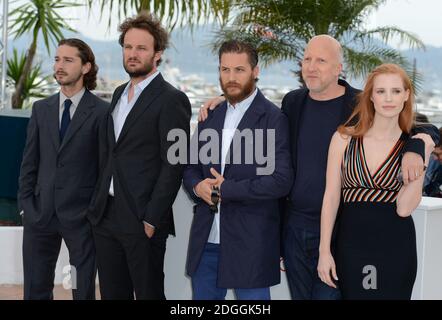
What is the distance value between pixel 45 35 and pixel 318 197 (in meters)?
8.16

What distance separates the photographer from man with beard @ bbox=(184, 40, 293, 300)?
308 centimetres

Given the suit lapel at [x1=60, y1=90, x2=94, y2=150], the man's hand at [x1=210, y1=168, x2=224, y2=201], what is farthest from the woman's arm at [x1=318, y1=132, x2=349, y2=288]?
the suit lapel at [x1=60, y1=90, x2=94, y2=150]

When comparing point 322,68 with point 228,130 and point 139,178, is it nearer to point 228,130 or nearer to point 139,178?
point 228,130

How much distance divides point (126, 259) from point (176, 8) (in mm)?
4492

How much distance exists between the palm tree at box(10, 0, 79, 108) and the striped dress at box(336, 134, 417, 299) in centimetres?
830

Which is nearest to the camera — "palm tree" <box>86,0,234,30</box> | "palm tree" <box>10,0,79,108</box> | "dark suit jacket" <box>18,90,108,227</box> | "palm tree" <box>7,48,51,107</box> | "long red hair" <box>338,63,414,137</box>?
"long red hair" <box>338,63,414,137</box>

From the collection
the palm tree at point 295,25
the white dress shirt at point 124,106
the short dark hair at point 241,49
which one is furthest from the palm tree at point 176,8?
the short dark hair at point 241,49

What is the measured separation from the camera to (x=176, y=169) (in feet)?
10.8

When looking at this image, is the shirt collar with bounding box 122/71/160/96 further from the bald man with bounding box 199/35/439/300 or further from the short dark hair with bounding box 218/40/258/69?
the bald man with bounding box 199/35/439/300

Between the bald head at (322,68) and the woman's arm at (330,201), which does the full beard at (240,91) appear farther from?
the woman's arm at (330,201)

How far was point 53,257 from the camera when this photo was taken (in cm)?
381

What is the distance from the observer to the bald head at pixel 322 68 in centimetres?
312
